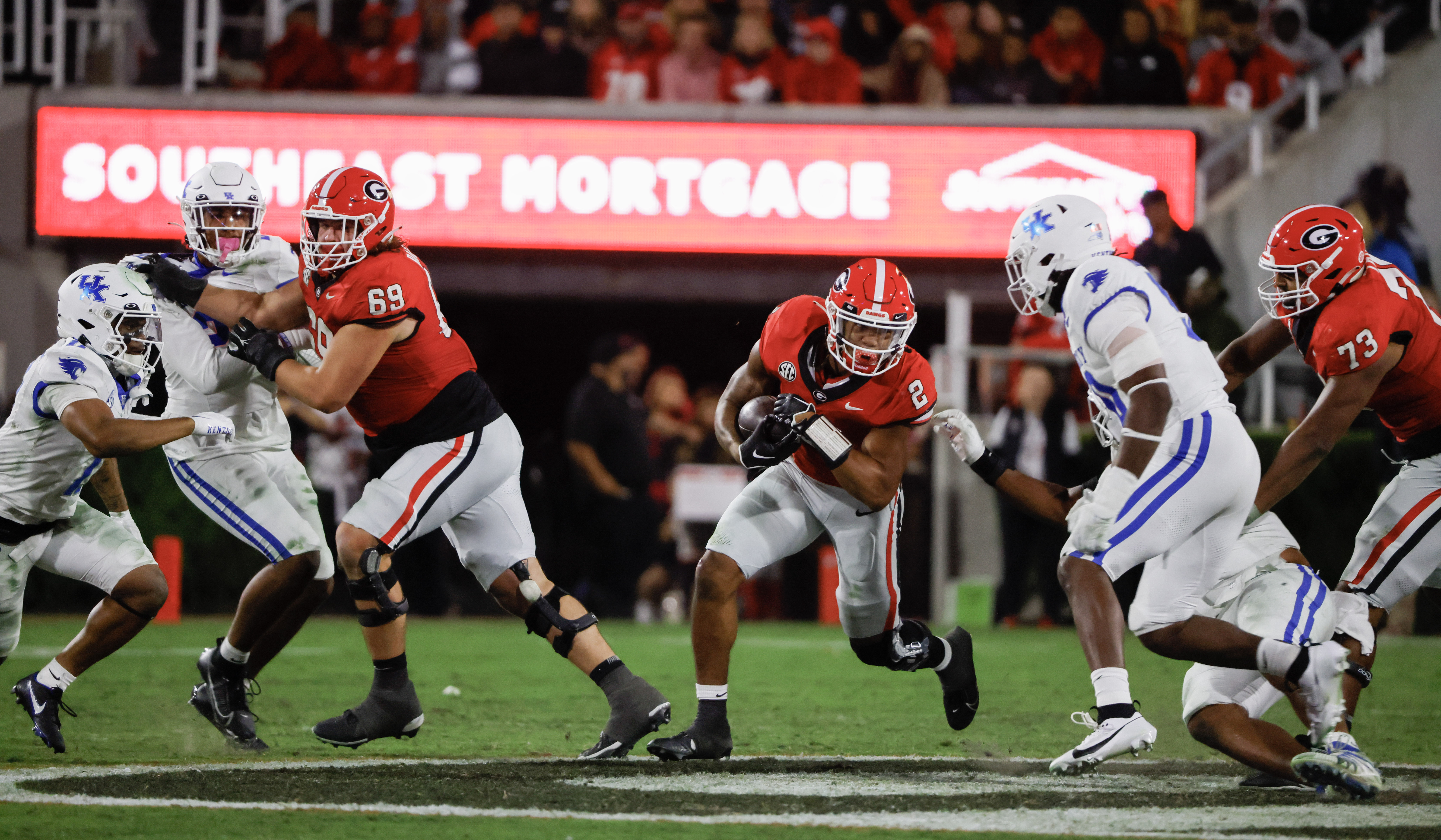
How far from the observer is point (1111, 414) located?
17.2 feet

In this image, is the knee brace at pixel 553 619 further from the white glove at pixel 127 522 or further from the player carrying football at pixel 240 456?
the white glove at pixel 127 522

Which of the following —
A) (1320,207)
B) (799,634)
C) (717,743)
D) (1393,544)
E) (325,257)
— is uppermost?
(1320,207)

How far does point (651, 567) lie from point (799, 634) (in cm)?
138

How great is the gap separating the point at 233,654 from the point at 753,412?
203 centimetres

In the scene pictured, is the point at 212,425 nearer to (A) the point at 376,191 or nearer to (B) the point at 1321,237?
(A) the point at 376,191

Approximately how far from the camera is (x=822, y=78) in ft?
45.8

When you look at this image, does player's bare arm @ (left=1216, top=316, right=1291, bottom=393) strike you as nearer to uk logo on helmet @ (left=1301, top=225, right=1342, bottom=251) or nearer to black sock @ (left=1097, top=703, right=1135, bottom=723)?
uk logo on helmet @ (left=1301, top=225, right=1342, bottom=251)

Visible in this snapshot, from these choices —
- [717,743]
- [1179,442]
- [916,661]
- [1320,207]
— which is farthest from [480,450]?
[1320,207]

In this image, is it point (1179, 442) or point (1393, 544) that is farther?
point (1393, 544)

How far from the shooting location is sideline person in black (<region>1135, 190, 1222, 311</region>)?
10914 mm

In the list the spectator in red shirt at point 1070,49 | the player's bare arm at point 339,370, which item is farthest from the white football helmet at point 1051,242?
the spectator in red shirt at point 1070,49

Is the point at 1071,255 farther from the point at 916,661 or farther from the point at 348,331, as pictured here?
the point at 348,331

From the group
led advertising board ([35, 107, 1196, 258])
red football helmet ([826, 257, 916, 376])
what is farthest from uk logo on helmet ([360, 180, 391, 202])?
led advertising board ([35, 107, 1196, 258])

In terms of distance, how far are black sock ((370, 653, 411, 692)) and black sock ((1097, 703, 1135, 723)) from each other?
2241mm
